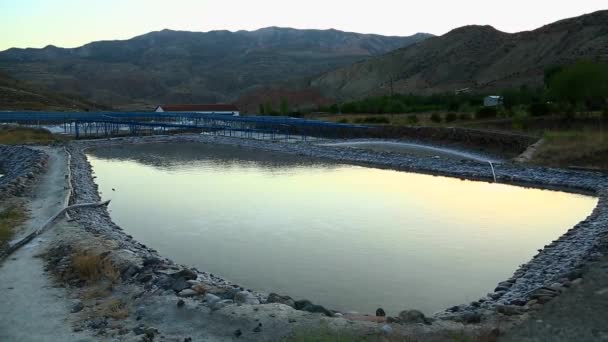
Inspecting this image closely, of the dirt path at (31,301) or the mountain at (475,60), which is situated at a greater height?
the mountain at (475,60)

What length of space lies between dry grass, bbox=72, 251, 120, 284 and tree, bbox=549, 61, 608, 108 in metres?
26.2

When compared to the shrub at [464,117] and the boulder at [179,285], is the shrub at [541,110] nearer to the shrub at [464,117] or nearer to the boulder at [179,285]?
the shrub at [464,117]

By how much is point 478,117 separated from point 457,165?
35.9 ft

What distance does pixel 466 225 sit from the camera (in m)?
13.9

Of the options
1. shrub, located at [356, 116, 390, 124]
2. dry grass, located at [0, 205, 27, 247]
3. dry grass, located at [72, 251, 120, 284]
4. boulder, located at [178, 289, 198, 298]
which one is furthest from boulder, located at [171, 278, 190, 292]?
shrub, located at [356, 116, 390, 124]

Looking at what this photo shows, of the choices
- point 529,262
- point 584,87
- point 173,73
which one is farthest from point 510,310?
point 173,73

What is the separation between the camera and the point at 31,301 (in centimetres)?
749

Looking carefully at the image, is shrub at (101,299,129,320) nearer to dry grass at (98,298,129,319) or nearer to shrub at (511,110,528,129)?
dry grass at (98,298,129,319)

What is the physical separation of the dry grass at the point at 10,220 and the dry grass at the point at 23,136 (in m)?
22.8

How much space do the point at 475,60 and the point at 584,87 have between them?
36.8m

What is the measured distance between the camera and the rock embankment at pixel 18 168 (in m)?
15.7

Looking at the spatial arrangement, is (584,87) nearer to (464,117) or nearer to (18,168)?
(464,117)

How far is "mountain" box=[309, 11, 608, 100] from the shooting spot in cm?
5188

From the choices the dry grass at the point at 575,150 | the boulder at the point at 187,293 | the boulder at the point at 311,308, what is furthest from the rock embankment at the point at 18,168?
the dry grass at the point at 575,150
